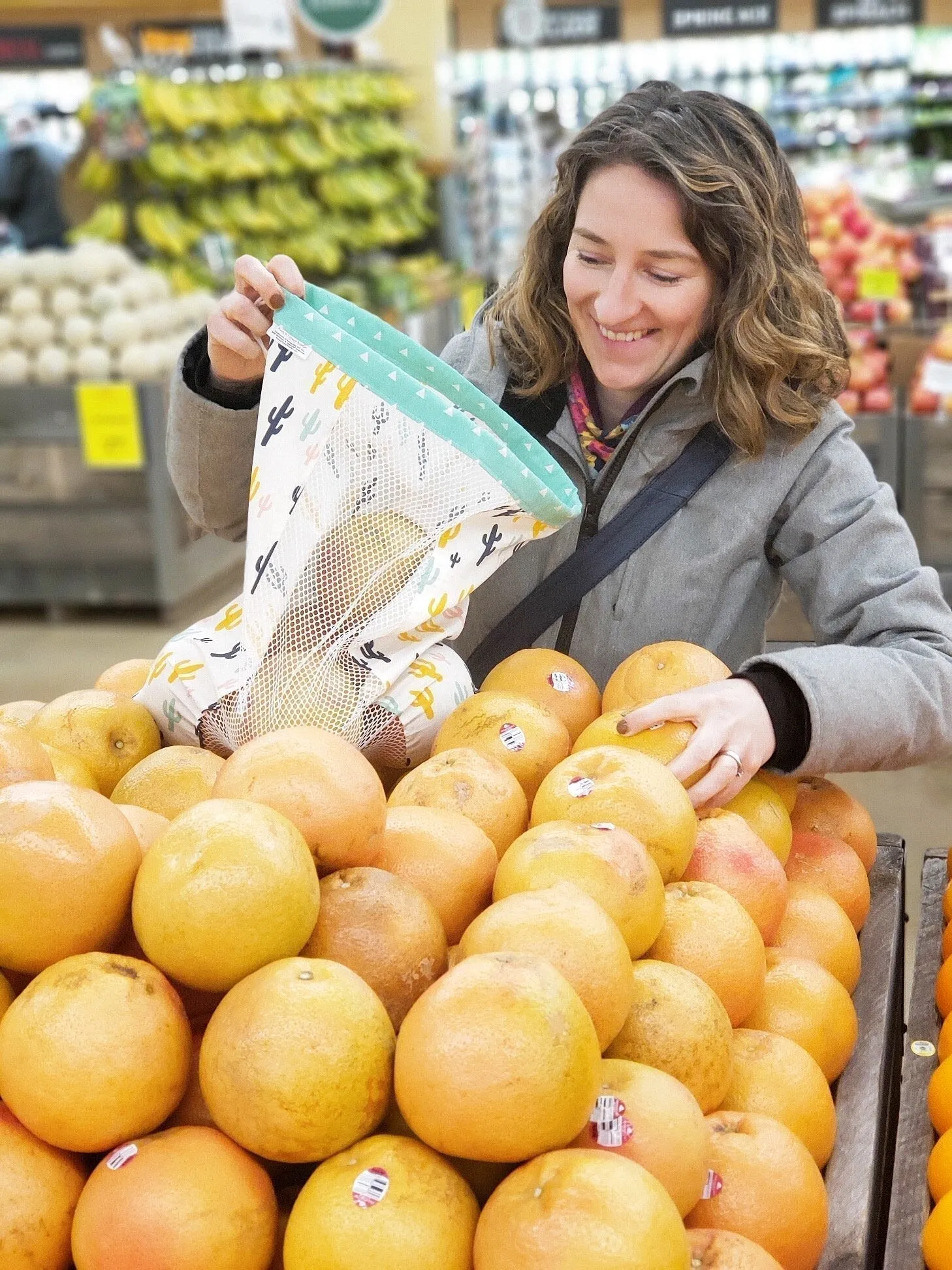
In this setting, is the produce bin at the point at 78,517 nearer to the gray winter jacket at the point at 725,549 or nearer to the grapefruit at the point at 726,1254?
the gray winter jacket at the point at 725,549

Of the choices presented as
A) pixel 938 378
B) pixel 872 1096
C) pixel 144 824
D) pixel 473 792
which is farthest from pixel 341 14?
pixel 872 1096

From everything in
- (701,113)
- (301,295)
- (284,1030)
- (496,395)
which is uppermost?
(701,113)

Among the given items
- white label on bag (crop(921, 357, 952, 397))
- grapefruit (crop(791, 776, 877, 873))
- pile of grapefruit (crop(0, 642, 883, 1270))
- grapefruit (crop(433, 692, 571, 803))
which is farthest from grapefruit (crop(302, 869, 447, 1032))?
white label on bag (crop(921, 357, 952, 397))

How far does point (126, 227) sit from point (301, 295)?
562cm

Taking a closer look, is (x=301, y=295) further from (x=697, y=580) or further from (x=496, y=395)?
(x=697, y=580)

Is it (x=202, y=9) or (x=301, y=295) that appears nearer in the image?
(x=301, y=295)

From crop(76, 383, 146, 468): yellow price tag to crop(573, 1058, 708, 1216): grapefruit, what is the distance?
4686 millimetres

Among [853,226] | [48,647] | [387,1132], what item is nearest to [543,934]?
[387,1132]

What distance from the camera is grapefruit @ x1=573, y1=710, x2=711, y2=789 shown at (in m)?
1.39

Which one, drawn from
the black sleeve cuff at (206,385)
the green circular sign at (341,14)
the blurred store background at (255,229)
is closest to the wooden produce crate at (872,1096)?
the black sleeve cuff at (206,385)

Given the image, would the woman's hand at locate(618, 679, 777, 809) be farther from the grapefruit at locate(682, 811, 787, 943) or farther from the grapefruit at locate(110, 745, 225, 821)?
the grapefruit at locate(110, 745, 225, 821)

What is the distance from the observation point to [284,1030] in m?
0.95

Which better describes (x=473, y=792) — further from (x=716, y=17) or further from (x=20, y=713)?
(x=716, y=17)

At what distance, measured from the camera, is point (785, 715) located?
151 centimetres
